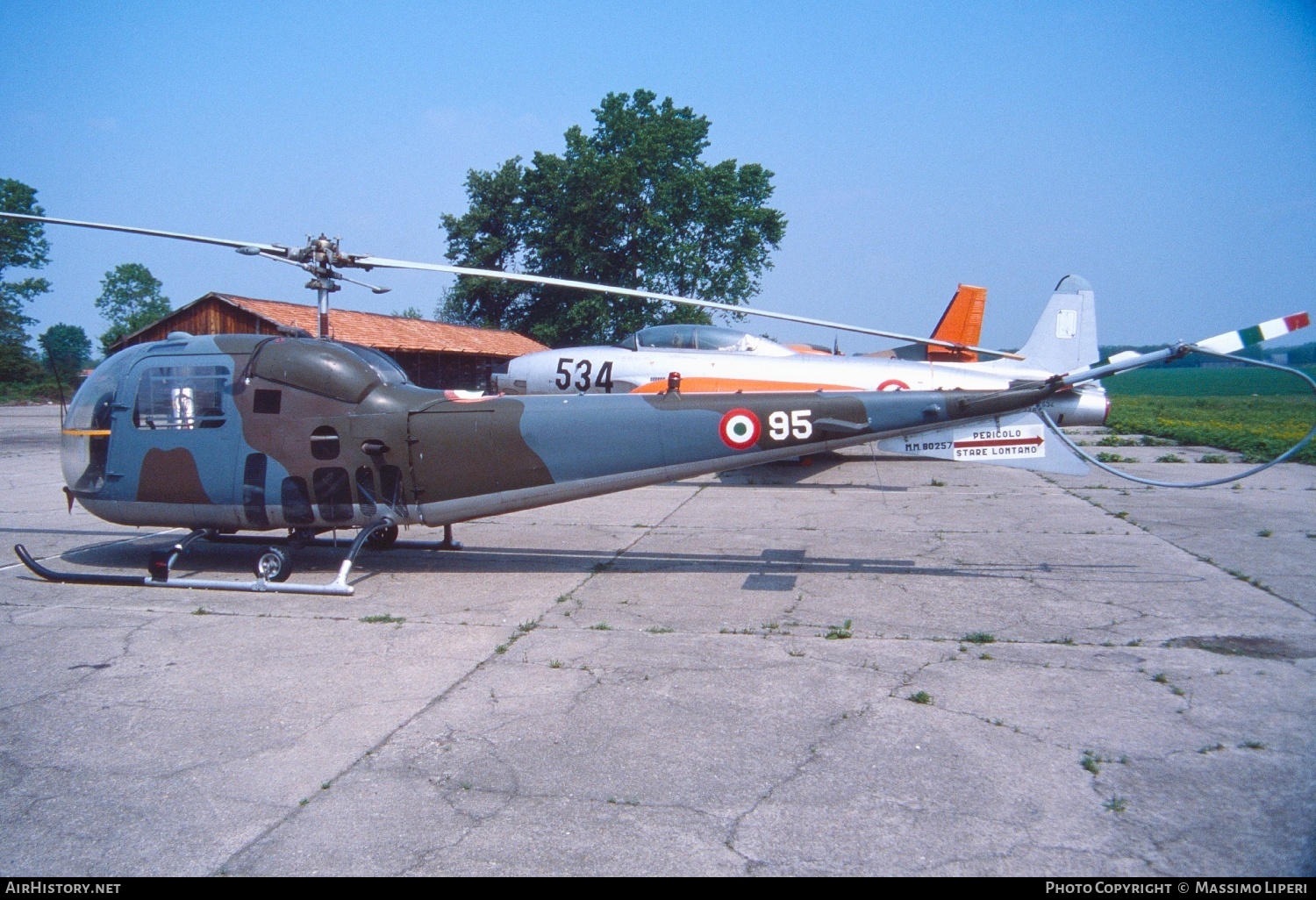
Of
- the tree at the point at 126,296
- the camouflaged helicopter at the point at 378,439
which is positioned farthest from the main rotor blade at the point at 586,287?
the tree at the point at 126,296

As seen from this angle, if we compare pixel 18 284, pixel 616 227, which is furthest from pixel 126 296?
pixel 616 227

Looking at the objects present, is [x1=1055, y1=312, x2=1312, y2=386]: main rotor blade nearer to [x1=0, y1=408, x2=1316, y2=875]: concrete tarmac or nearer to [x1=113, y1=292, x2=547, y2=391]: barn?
[x1=0, y1=408, x2=1316, y2=875]: concrete tarmac

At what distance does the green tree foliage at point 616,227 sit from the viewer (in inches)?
1613

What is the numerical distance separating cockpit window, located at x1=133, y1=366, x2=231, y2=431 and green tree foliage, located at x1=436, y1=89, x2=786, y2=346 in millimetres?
32242

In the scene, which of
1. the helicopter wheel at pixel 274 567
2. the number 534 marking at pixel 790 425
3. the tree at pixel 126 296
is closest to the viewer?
the helicopter wheel at pixel 274 567

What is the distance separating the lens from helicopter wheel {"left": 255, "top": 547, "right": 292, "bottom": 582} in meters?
7.69

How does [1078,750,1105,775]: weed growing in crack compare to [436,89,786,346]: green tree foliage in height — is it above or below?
below

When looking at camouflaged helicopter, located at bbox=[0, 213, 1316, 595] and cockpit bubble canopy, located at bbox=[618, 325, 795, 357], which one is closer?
camouflaged helicopter, located at bbox=[0, 213, 1316, 595]

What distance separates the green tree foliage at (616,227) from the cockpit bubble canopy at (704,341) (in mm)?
24124

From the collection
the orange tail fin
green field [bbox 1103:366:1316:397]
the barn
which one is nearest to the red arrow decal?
the orange tail fin

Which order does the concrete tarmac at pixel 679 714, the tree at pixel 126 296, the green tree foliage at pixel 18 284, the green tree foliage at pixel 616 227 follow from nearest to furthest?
the concrete tarmac at pixel 679 714 → the green tree foliage at pixel 616 227 → the green tree foliage at pixel 18 284 → the tree at pixel 126 296

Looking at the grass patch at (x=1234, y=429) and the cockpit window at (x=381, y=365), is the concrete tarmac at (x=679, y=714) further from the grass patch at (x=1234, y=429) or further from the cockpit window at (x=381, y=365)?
the grass patch at (x=1234, y=429)

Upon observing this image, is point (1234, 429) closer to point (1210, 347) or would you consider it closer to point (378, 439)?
point (1210, 347)

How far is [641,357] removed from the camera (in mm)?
15781
